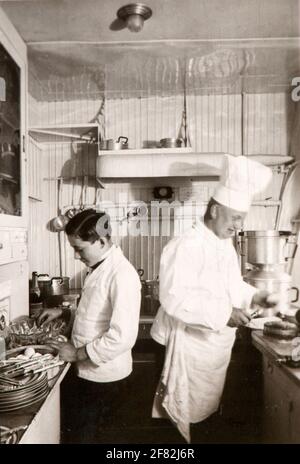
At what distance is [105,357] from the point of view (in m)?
1.11

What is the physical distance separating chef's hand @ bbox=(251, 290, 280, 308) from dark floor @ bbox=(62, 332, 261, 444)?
0.84 ft

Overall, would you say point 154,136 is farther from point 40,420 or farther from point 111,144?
point 40,420

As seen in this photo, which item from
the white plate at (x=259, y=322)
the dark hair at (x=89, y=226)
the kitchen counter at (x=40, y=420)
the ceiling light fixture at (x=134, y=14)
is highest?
the ceiling light fixture at (x=134, y=14)

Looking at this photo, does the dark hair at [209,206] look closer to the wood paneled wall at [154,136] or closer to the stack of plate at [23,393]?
the wood paneled wall at [154,136]

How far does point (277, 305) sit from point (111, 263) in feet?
2.48

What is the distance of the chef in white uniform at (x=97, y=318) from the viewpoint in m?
1.12

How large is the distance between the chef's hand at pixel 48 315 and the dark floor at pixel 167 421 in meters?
0.29

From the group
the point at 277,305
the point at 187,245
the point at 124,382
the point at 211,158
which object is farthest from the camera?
the point at 211,158

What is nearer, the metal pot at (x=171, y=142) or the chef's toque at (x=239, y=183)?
the chef's toque at (x=239, y=183)

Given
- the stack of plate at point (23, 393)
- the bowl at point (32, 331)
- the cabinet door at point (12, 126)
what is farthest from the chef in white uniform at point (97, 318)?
the cabinet door at point (12, 126)
